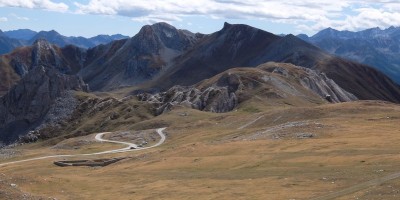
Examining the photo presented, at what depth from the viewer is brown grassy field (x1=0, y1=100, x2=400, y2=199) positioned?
5744 centimetres

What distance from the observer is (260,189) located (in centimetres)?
5884

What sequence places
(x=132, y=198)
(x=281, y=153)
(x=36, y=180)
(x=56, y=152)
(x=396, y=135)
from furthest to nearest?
(x=56, y=152)
(x=396, y=135)
(x=281, y=153)
(x=36, y=180)
(x=132, y=198)

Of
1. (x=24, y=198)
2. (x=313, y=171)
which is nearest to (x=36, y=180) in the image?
(x=24, y=198)

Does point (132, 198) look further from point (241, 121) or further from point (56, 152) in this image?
point (241, 121)

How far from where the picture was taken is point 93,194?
68.9 metres

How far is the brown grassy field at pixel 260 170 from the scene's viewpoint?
57.4m

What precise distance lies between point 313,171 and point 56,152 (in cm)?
9882

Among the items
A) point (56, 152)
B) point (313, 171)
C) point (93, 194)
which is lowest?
point (56, 152)

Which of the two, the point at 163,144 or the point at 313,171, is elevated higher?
the point at 313,171

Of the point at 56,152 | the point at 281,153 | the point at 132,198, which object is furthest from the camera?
the point at 56,152

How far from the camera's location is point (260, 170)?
2857 inches

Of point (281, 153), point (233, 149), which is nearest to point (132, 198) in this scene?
point (281, 153)

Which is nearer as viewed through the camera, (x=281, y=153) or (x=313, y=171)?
(x=313, y=171)

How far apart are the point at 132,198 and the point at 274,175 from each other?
18423mm
